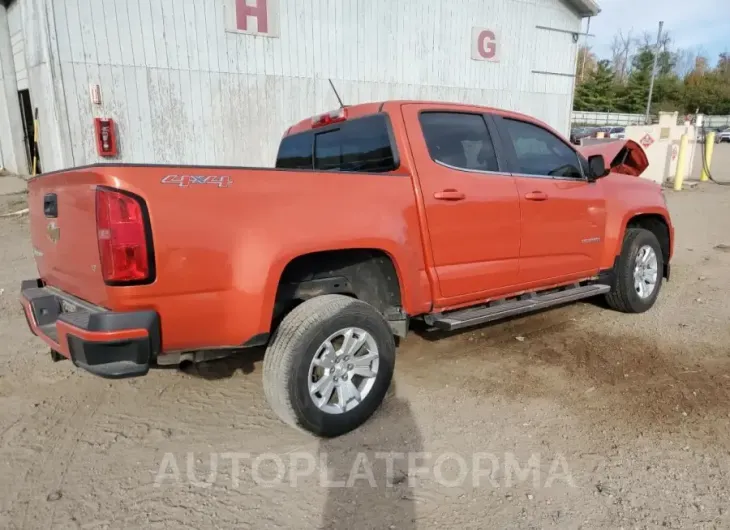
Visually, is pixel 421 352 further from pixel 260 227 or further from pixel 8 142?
pixel 8 142

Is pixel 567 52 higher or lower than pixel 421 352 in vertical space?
higher

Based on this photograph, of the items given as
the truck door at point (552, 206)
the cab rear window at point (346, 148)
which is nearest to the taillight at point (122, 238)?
the cab rear window at point (346, 148)

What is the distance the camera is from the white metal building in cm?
910

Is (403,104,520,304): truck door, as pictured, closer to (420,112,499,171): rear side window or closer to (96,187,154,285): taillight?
(420,112,499,171): rear side window

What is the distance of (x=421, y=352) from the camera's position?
4.43 metres

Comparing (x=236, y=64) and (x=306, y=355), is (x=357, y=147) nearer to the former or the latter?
(x=306, y=355)

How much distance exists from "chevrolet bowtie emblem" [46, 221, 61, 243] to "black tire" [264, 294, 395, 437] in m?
1.29

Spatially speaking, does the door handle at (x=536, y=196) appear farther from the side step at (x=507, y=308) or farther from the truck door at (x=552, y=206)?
the side step at (x=507, y=308)

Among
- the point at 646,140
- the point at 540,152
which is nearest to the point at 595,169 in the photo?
the point at 540,152

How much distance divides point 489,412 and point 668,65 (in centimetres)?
8675

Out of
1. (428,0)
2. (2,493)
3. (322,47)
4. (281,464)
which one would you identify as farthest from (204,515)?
(428,0)

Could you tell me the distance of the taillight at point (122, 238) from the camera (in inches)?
97.4

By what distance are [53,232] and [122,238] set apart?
85 cm

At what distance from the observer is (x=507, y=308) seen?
4.07 meters
